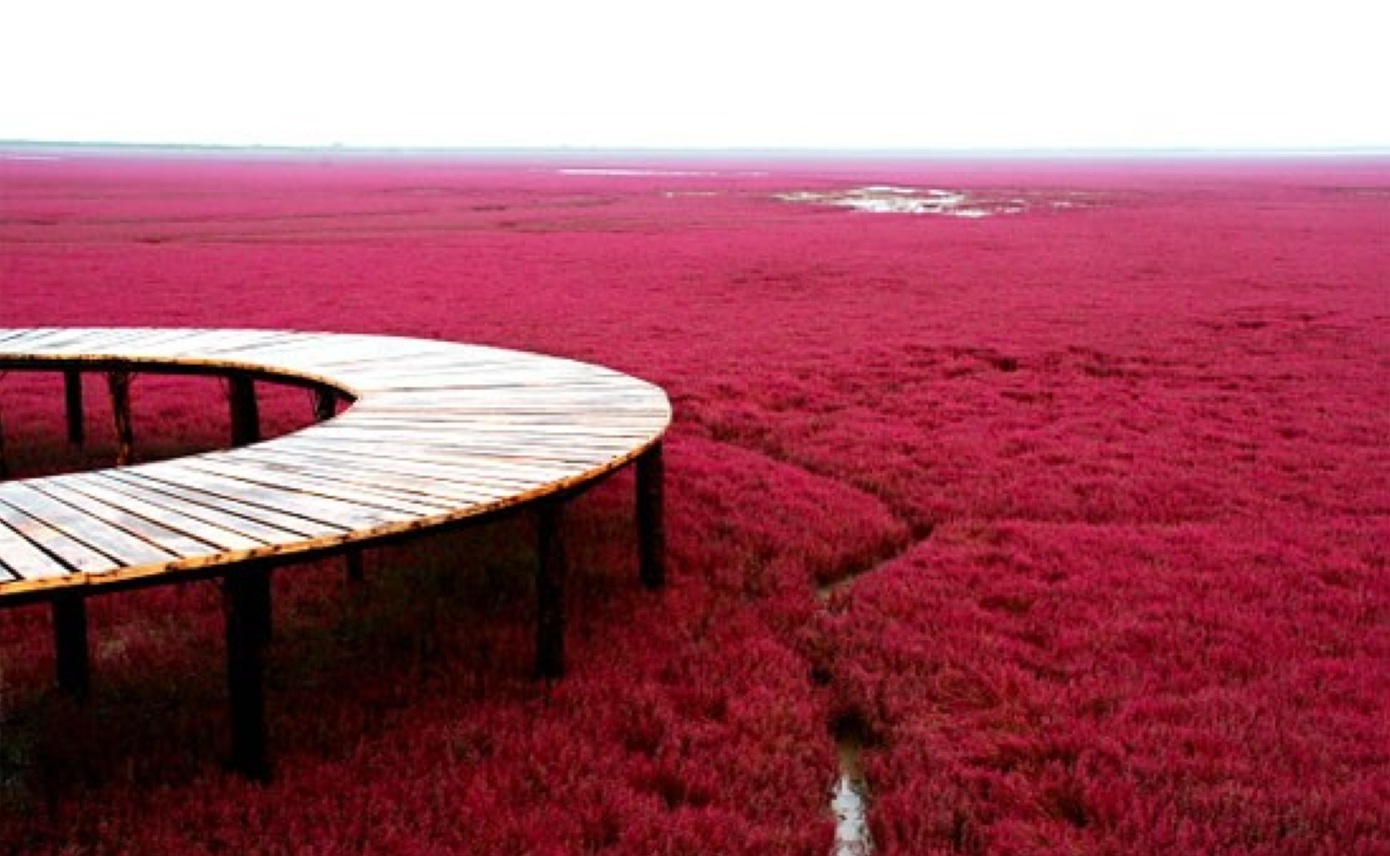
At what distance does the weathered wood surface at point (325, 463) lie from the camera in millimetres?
3877

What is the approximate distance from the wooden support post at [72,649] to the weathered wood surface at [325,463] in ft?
2.10

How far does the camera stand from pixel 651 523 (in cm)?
646

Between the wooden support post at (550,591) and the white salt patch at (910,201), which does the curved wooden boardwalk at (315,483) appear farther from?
the white salt patch at (910,201)

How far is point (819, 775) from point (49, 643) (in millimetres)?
3880

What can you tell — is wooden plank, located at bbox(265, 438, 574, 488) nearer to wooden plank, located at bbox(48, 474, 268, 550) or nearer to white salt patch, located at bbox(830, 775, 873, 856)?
wooden plank, located at bbox(48, 474, 268, 550)

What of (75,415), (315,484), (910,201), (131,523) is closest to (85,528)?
(131,523)

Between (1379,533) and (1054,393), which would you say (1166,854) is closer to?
(1379,533)

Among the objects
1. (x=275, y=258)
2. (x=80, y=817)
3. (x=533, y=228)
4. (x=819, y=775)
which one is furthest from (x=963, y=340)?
(x=533, y=228)

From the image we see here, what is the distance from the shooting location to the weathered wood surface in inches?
153

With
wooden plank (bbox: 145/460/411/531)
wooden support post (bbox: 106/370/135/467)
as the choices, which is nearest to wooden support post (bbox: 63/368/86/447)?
wooden support post (bbox: 106/370/135/467)

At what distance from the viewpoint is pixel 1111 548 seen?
23.8 feet

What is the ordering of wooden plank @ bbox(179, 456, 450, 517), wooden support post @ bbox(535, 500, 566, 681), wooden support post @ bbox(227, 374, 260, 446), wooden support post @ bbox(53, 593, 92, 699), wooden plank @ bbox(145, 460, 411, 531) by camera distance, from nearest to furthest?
wooden plank @ bbox(145, 460, 411, 531)
wooden plank @ bbox(179, 456, 450, 517)
wooden support post @ bbox(53, 593, 92, 699)
wooden support post @ bbox(535, 500, 566, 681)
wooden support post @ bbox(227, 374, 260, 446)

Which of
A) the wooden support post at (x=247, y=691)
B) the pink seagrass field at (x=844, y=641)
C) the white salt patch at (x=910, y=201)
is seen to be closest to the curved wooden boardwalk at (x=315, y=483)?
the wooden support post at (x=247, y=691)

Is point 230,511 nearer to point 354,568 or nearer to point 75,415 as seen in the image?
point 354,568
